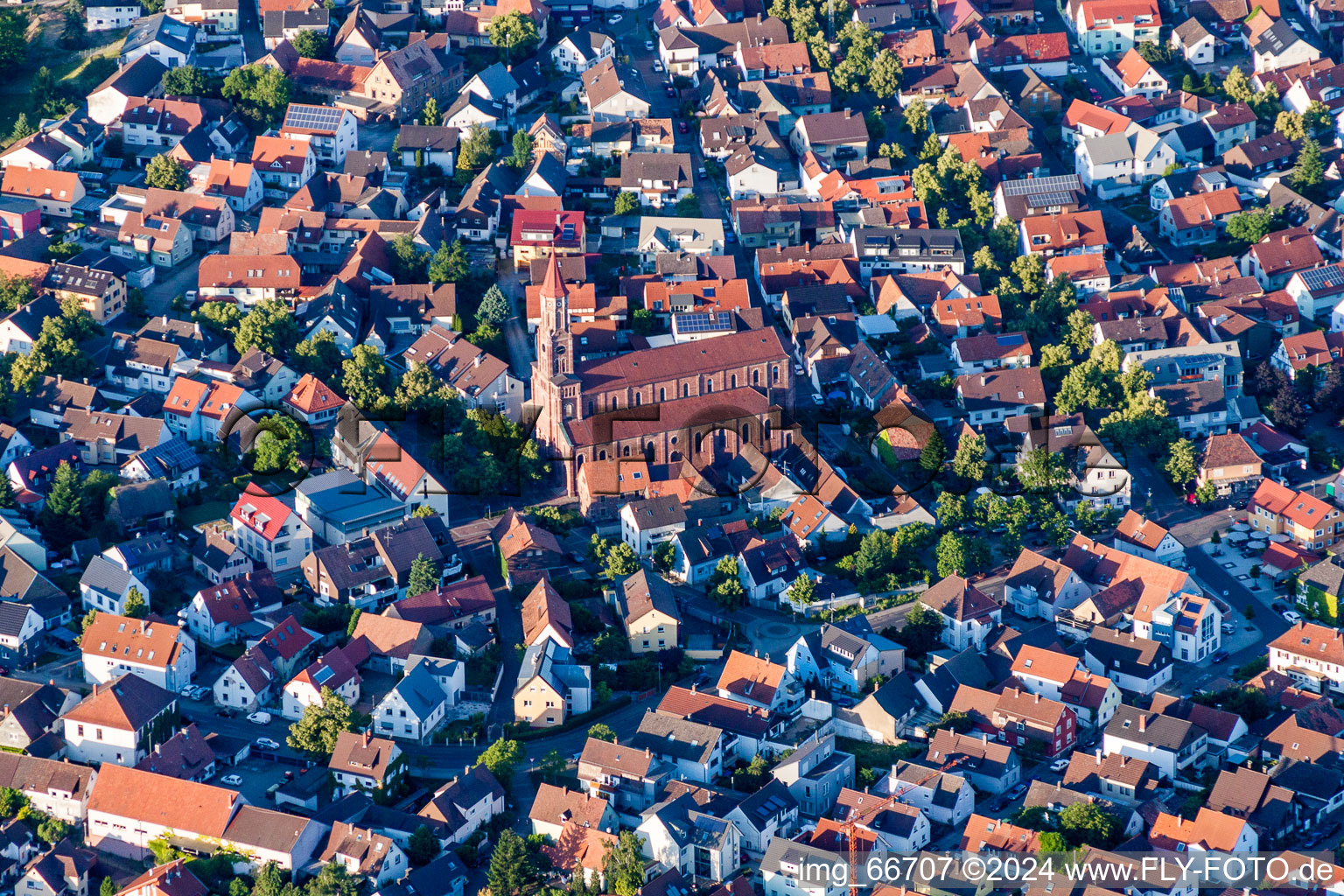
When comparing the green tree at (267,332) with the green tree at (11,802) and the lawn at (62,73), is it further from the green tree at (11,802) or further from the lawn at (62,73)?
the green tree at (11,802)

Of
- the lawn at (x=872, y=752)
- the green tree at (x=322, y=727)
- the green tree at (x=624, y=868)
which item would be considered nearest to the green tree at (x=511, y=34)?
the green tree at (x=322, y=727)

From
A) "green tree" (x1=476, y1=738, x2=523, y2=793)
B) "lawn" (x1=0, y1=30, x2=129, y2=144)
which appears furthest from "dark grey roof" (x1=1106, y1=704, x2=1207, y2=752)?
"lawn" (x1=0, y1=30, x2=129, y2=144)

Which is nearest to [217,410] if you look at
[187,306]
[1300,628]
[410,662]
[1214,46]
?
[187,306]

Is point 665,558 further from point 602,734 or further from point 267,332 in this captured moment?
point 267,332

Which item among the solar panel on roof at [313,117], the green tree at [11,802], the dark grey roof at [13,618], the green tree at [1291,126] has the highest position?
the green tree at [1291,126]

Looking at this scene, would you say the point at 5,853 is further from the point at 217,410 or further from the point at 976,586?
the point at 976,586
